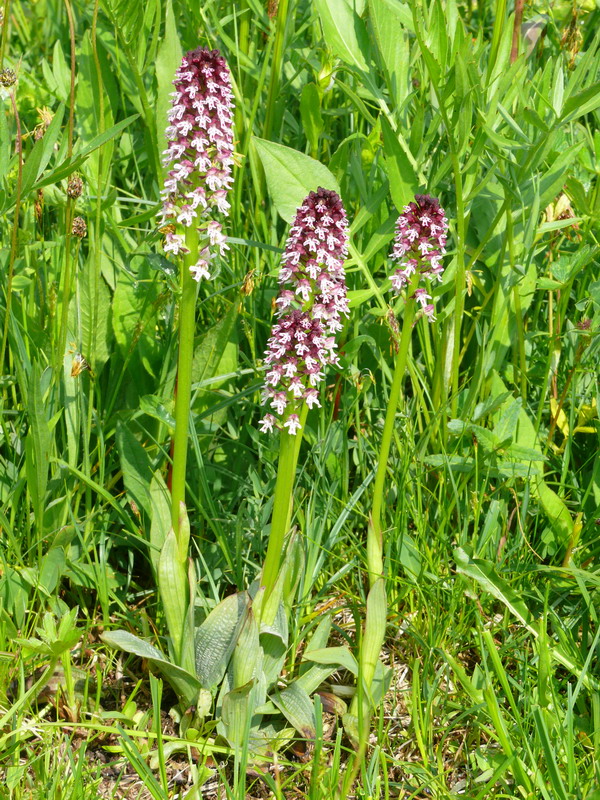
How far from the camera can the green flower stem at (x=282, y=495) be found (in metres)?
2.10

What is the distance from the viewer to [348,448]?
269cm

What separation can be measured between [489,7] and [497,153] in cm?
167

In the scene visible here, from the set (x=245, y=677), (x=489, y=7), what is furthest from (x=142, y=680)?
(x=489, y=7)

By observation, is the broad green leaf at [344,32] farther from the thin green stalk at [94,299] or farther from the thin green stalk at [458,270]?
the thin green stalk at [94,299]

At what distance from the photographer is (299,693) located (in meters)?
2.19

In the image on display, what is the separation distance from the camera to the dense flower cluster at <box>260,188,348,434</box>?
1.88m

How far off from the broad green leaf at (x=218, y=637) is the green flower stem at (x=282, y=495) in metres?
0.11

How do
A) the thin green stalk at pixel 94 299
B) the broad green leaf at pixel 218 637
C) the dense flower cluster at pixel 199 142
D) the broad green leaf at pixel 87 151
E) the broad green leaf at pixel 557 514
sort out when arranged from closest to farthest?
the dense flower cluster at pixel 199 142 → the broad green leaf at pixel 87 151 → the broad green leaf at pixel 218 637 → the thin green stalk at pixel 94 299 → the broad green leaf at pixel 557 514

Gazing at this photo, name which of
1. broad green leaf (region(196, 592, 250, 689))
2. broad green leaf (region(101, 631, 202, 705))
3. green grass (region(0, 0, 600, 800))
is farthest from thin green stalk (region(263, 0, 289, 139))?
broad green leaf (region(101, 631, 202, 705))

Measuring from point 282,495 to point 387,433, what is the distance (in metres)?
0.30

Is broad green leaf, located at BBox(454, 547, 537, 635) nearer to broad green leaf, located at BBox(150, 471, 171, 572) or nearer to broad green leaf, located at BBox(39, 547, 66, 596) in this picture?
broad green leaf, located at BBox(150, 471, 171, 572)

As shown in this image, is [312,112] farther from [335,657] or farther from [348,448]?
[335,657]

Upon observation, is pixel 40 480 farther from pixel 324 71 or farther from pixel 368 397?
pixel 324 71

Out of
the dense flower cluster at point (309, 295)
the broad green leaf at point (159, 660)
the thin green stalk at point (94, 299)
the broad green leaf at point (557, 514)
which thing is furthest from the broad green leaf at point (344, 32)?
the broad green leaf at point (159, 660)
